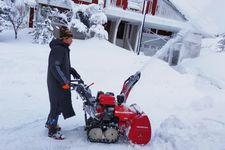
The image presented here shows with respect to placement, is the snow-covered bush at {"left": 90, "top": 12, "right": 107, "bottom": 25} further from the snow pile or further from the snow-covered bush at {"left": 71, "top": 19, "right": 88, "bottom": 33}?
the snow pile

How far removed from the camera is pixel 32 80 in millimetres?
8117

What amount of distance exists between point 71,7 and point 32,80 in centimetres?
781

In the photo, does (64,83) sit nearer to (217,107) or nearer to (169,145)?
(169,145)

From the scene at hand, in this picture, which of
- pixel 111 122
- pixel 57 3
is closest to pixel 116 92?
pixel 111 122

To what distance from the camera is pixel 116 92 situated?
8.08 meters

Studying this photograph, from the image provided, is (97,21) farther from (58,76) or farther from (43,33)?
(58,76)

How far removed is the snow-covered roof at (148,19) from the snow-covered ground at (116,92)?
380cm

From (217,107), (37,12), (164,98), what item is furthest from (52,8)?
(217,107)

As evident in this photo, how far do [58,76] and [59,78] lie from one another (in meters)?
0.03

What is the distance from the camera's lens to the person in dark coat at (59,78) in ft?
14.7

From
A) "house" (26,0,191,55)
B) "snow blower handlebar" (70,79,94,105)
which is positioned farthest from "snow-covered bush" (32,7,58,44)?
"snow blower handlebar" (70,79,94,105)

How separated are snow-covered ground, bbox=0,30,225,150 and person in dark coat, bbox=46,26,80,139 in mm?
335

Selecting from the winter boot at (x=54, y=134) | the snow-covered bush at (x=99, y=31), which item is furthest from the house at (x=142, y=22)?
the winter boot at (x=54, y=134)

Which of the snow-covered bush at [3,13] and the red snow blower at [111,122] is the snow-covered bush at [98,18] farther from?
the red snow blower at [111,122]
